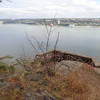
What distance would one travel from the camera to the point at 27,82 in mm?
4203

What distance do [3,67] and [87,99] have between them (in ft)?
10.3

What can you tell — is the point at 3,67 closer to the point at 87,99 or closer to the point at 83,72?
the point at 83,72

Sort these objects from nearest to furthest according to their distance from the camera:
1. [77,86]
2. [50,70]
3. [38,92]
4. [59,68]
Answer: [38,92] → [77,86] → [50,70] → [59,68]

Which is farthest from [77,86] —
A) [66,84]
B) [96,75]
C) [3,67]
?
[3,67]

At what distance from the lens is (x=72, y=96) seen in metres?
3.72

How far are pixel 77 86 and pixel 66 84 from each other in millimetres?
281

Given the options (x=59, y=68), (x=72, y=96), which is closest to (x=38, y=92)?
(x=72, y=96)

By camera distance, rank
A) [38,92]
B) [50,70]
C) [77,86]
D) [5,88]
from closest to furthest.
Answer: [38,92]
[5,88]
[77,86]
[50,70]

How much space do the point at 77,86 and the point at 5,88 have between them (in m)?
1.67

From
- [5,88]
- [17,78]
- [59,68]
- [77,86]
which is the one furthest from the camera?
[59,68]

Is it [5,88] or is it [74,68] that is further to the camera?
[74,68]

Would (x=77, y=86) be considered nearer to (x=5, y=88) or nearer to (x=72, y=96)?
(x=72, y=96)

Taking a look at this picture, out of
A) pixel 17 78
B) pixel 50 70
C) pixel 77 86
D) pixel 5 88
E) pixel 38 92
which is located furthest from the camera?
pixel 50 70

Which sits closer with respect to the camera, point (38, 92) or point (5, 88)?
point (38, 92)
